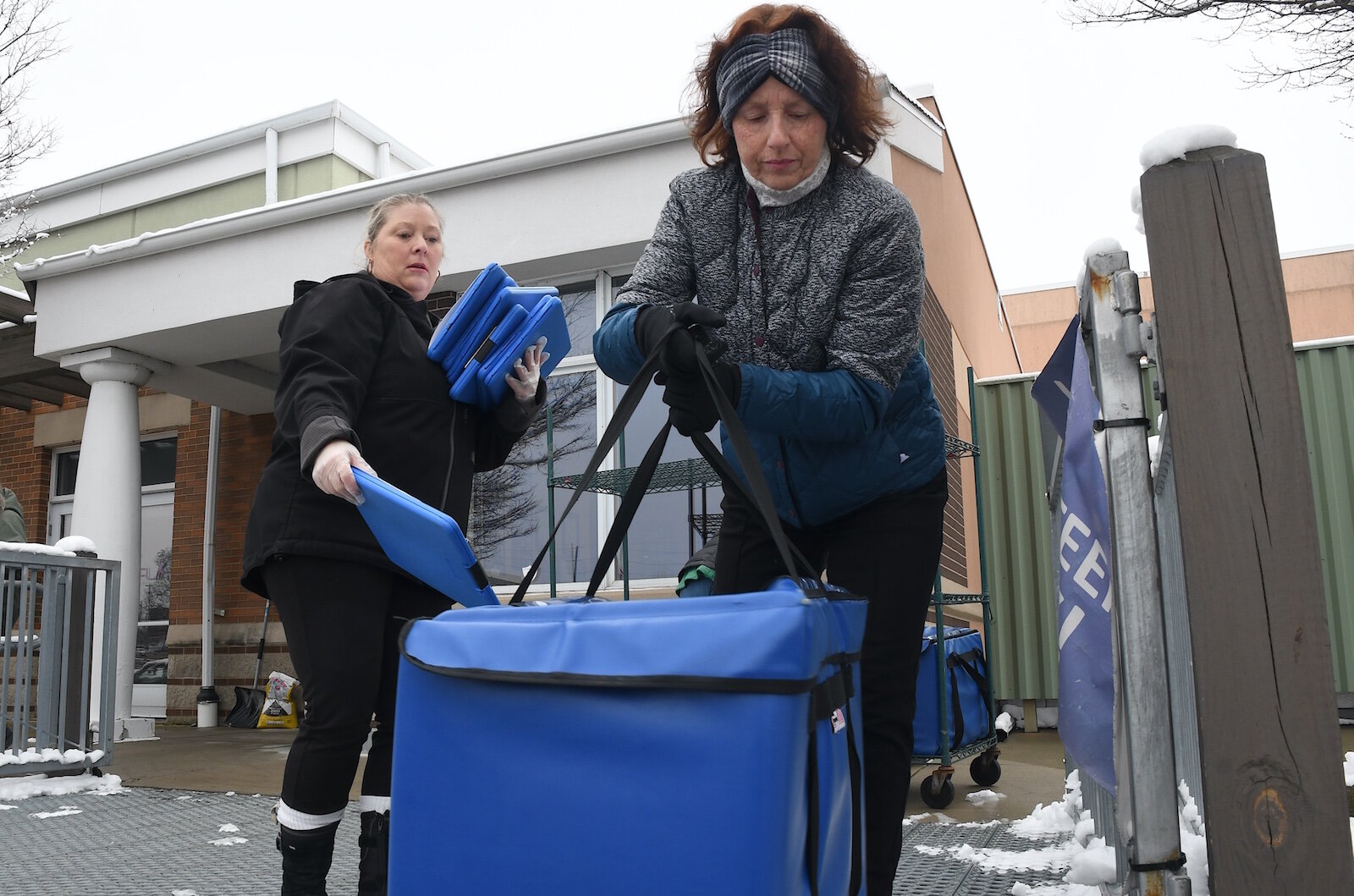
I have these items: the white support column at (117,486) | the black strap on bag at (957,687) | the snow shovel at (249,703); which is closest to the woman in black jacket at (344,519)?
the black strap on bag at (957,687)

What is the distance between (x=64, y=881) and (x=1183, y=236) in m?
3.10

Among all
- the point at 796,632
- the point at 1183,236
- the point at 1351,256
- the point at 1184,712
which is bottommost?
the point at 1184,712

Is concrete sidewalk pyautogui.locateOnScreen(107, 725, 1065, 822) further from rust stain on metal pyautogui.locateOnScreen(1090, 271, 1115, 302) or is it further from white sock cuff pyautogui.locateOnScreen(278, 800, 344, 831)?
rust stain on metal pyautogui.locateOnScreen(1090, 271, 1115, 302)

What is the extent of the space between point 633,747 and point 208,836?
2.87 meters

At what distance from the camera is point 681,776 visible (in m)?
1.14

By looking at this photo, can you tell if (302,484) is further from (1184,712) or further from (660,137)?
(660,137)

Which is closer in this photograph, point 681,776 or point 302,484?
point 681,776

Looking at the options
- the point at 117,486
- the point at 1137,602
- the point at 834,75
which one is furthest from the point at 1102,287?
the point at 117,486

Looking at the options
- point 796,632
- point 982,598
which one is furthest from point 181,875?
point 982,598

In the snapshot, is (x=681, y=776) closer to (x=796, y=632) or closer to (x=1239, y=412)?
(x=796, y=632)

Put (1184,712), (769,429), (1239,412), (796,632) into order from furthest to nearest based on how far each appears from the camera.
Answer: (1184,712), (769,429), (1239,412), (796,632)

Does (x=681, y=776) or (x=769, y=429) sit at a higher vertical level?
(x=769, y=429)

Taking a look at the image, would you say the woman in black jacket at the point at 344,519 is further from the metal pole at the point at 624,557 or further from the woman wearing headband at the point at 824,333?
the metal pole at the point at 624,557

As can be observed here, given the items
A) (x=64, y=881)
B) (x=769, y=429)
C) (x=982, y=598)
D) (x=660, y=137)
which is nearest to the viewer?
(x=769, y=429)
